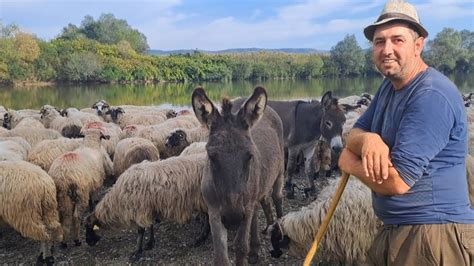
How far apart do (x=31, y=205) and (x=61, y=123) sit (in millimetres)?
8384

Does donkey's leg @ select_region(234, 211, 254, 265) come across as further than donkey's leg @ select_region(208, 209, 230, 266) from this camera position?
Yes

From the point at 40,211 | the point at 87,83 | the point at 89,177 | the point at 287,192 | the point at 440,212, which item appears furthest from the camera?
the point at 87,83

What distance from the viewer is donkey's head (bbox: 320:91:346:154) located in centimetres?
795

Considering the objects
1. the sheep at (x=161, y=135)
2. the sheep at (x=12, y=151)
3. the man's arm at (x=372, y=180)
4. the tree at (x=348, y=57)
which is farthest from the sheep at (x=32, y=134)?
the tree at (x=348, y=57)

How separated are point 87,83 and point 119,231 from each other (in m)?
64.6

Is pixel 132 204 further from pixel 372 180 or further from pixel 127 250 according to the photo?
pixel 372 180

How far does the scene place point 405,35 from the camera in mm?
2096

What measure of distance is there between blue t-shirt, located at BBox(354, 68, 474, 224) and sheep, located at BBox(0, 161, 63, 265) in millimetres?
5298

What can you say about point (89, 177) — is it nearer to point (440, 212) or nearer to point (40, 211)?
point (40, 211)

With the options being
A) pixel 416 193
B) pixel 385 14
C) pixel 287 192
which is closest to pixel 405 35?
pixel 385 14

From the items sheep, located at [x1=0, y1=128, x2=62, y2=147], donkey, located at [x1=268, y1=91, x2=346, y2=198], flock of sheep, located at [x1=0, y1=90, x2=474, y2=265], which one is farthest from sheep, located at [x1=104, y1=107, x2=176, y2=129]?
donkey, located at [x1=268, y1=91, x2=346, y2=198]

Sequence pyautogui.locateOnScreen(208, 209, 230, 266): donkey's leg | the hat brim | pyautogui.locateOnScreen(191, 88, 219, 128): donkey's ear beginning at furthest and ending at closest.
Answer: pyautogui.locateOnScreen(208, 209, 230, 266): donkey's leg, pyautogui.locateOnScreen(191, 88, 219, 128): donkey's ear, the hat brim

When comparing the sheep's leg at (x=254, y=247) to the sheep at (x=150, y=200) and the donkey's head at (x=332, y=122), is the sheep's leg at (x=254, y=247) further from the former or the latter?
the donkey's head at (x=332, y=122)

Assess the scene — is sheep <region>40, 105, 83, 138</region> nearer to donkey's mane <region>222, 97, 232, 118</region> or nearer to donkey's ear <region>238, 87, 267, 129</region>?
donkey's mane <region>222, 97, 232, 118</region>
